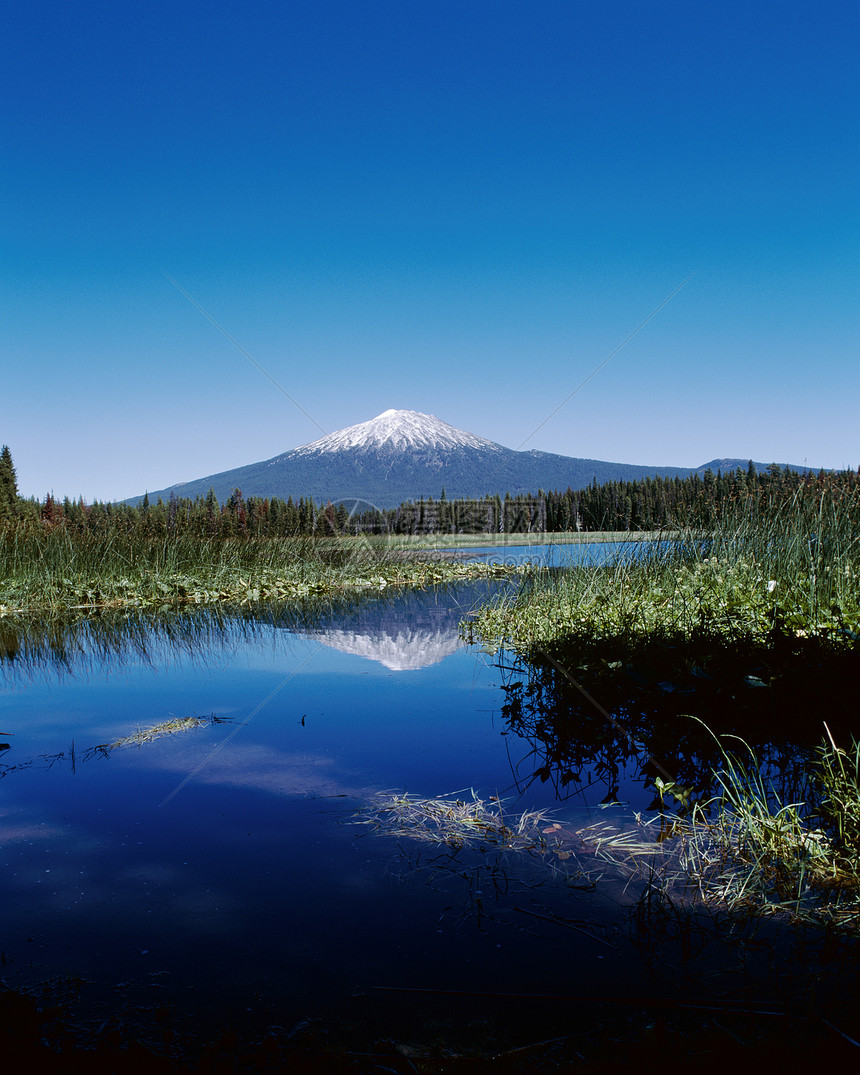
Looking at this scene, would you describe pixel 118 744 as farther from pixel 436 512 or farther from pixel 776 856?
pixel 436 512

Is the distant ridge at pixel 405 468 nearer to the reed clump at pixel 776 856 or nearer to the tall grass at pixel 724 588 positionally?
the tall grass at pixel 724 588

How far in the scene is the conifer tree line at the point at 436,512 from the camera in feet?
32.0

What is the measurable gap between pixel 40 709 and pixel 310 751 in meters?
2.58

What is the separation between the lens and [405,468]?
154875 millimetres

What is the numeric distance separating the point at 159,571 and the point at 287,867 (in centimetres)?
1180

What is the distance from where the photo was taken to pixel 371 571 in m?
17.9

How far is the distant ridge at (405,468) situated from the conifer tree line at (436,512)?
3384 inches

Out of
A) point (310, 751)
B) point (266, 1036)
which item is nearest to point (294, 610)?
point (310, 751)

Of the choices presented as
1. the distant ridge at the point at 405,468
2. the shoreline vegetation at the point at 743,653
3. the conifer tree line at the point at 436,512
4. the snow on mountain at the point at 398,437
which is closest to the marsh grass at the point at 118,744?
the shoreline vegetation at the point at 743,653

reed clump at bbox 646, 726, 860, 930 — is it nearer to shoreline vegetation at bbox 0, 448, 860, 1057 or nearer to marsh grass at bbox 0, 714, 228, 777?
shoreline vegetation at bbox 0, 448, 860, 1057

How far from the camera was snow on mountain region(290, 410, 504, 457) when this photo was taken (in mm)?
168125

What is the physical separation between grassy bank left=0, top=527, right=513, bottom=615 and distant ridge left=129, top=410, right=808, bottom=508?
111 m

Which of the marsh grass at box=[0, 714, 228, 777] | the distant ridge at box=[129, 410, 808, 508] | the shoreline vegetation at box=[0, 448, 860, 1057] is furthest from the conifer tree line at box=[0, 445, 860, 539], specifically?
the distant ridge at box=[129, 410, 808, 508]

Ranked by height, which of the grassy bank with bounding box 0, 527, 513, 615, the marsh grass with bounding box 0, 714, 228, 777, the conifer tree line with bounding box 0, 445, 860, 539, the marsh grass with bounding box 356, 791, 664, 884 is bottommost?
the marsh grass with bounding box 0, 714, 228, 777
